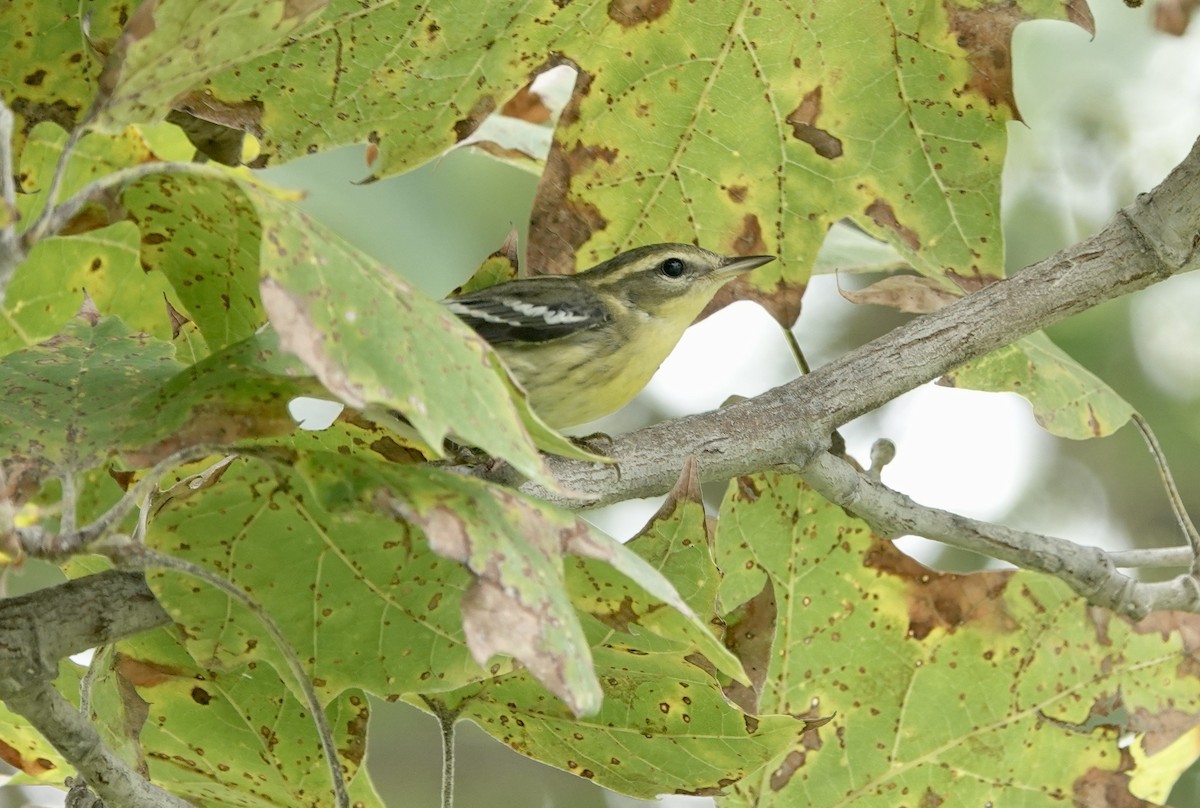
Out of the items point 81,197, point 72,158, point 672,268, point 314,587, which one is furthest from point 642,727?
point 672,268

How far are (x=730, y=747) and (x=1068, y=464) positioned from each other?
412cm

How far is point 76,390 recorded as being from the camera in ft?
5.08

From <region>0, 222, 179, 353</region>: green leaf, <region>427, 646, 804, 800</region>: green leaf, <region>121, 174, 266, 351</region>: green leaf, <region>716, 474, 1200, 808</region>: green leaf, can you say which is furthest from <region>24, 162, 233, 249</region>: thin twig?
<region>716, 474, 1200, 808</region>: green leaf

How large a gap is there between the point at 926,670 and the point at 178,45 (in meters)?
1.79

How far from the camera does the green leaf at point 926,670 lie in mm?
2471

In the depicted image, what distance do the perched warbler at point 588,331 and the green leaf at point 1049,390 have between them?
2.79 ft

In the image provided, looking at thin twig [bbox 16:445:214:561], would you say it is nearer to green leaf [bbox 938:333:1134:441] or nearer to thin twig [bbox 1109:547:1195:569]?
green leaf [bbox 938:333:1134:441]

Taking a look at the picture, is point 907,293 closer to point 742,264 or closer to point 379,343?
point 742,264

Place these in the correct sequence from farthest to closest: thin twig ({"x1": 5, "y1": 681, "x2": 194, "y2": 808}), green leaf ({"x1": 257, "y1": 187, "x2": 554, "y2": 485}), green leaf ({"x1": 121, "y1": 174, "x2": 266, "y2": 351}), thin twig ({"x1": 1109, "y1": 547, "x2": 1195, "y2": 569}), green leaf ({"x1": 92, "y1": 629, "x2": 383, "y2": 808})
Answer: thin twig ({"x1": 1109, "y1": 547, "x2": 1195, "y2": 569}) < green leaf ({"x1": 92, "y1": 629, "x2": 383, "y2": 808}) < green leaf ({"x1": 121, "y1": 174, "x2": 266, "y2": 351}) < thin twig ({"x1": 5, "y1": 681, "x2": 194, "y2": 808}) < green leaf ({"x1": 257, "y1": 187, "x2": 554, "y2": 485})

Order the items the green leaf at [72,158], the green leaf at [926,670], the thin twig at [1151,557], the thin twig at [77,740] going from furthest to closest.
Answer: the thin twig at [1151,557], the green leaf at [926,670], the green leaf at [72,158], the thin twig at [77,740]

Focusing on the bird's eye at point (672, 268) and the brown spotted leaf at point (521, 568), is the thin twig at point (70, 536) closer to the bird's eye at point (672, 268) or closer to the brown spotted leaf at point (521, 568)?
the brown spotted leaf at point (521, 568)

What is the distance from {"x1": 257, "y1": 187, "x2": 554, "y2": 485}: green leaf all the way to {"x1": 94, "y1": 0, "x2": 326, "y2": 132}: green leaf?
0.58 ft

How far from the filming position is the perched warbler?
3514 mm

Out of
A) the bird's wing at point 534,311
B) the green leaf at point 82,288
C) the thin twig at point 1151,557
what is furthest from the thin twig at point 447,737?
the bird's wing at point 534,311
